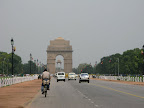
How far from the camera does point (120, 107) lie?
1464cm

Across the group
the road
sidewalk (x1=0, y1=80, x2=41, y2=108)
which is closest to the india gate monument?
sidewalk (x1=0, y1=80, x2=41, y2=108)

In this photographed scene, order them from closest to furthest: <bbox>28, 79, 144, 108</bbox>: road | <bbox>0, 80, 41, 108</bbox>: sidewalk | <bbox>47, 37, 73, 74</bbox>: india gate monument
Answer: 1. <bbox>28, 79, 144, 108</bbox>: road
2. <bbox>0, 80, 41, 108</bbox>: sidewalk
3. <bbox>47, 37, 73, 74</bbox>: india gate monument

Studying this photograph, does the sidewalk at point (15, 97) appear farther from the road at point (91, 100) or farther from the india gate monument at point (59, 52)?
the india gate monument at point (59, 52)

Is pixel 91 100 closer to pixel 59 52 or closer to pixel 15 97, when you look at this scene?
pixel 15 97

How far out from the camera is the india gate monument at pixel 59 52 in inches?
6634

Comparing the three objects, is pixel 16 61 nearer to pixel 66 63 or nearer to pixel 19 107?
pixel 66 63

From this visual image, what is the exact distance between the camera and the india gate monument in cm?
16850

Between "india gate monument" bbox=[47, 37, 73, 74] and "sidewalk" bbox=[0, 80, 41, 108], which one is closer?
"sidewalk" bbox=[0, 80, 41, 108]

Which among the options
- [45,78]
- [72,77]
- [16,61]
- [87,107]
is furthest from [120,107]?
[16,61]

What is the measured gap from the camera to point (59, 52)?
16862cm

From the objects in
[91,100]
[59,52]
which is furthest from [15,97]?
[59,52]

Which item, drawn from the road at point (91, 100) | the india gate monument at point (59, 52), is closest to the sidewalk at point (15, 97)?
the road at point (91, 100)

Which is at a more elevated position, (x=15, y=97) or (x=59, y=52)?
(x=59, y=52)

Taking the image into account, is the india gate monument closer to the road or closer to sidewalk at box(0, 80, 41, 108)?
sidewalk at box(0, 80, 41, 108)
